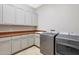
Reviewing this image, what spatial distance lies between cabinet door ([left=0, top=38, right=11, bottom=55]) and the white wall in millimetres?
1467

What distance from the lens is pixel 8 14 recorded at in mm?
2500

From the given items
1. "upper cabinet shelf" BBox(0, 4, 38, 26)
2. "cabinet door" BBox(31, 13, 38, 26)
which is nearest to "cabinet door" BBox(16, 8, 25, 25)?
"upper cabinet shelf" BBox(0, 4, 38, 26)

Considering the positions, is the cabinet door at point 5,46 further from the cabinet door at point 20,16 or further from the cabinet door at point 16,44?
the cabinet door at point 20,16

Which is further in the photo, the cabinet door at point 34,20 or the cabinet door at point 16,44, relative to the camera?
the cabinet door at point 34,20

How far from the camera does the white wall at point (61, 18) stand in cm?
233

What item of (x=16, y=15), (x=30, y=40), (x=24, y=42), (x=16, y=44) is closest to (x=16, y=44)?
(x=16, y=44)

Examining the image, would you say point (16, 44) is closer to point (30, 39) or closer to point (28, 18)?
point (30, 39)

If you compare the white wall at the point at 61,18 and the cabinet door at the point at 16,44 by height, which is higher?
the white wall at the point at 61,18

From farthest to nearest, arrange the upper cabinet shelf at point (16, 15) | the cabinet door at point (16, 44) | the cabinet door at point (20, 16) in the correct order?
the cabinet door at point (20, 16) < the cabinet door at point (16, 44) < the upper cabinet shelf at point (16, 15)

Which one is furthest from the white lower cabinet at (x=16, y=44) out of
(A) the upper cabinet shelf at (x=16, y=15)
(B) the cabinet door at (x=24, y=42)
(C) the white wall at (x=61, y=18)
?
(C) the white wall at (x=61, y=18)

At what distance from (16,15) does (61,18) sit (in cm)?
150

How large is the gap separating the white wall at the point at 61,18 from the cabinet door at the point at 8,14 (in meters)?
1.18

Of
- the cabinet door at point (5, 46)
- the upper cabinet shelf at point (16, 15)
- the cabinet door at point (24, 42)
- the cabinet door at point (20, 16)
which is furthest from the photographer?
the cabinet door at point (24, 42)
